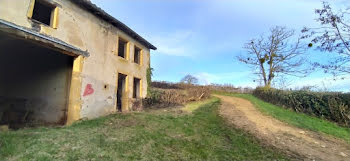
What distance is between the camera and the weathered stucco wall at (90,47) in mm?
6771

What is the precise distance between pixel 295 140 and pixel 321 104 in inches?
265

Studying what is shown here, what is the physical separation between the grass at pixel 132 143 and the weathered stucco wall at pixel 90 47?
141cm

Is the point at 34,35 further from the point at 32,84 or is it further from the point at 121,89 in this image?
the point at 121,89

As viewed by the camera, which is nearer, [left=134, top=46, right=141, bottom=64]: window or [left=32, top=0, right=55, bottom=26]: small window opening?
[left=32, top=0, right=55, bottom=26]: small window opening

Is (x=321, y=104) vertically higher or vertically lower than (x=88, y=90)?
lower

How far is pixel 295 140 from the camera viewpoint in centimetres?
731

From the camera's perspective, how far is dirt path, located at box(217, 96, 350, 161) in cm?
609

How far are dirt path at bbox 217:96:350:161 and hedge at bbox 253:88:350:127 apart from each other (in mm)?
3992

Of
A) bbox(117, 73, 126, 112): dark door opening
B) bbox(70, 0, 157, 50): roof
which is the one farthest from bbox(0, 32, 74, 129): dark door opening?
bbox(117, 73, 126, 112): dark door opening

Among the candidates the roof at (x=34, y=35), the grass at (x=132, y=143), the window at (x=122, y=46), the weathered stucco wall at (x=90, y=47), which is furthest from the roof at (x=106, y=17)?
the grass at (x=132, y=143)

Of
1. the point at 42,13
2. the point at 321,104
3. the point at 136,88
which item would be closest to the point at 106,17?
the point at 42,13

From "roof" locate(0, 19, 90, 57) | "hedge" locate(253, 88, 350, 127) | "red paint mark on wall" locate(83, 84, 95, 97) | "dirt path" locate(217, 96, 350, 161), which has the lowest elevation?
"dirt path" locate(217, 96, 350, 161)

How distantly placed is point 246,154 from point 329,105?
888cm

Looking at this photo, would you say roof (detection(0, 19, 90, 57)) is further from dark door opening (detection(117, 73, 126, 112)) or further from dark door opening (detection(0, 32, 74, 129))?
dark door opening (detection(117, 73, 126, 112))
